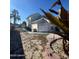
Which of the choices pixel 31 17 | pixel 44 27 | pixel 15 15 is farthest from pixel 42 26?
pixel 15 15

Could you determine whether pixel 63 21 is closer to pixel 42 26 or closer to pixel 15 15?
pixel 42 26

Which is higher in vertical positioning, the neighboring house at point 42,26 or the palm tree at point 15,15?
the palm tree at point 15,15

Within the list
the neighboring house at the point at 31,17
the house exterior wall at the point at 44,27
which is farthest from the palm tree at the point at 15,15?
the house exterior wall at the point at 44,27

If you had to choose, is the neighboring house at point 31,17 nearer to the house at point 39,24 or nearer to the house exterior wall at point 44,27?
the house at point 39,24

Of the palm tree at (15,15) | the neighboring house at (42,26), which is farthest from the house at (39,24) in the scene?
the palm tree at (15,15)

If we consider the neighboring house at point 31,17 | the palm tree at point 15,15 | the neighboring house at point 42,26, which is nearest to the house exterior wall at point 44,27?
the neighboring house at point 42,26

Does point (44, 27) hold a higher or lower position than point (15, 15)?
lower

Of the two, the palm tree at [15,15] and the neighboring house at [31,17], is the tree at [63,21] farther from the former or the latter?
the palm tree at [15,15]

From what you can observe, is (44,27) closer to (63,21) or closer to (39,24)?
(39,24)

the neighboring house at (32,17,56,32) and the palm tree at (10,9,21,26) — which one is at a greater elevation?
the palm tree at (10,9,21,26)

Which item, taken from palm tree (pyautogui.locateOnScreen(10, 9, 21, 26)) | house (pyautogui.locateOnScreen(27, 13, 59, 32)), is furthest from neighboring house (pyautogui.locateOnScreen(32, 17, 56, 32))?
palm tree (pyautogui.locateOnScreen(10, 9, 21, 26))

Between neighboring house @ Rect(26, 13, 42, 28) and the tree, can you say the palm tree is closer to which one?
neighboring house @ Rect(26, 13, 42, 28)
